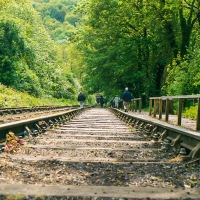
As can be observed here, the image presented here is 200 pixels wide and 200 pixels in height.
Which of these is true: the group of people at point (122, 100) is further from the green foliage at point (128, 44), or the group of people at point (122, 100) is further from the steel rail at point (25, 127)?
the steel rail at point (25, 127)

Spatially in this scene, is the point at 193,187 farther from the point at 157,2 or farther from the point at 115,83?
the point at 115,83

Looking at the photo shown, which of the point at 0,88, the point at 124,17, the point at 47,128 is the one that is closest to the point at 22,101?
the point at 0,88

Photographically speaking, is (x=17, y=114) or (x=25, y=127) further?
(x=17, y=114)

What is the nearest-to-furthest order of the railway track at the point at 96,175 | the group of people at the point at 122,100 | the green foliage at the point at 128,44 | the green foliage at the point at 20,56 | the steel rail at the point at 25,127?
the railway track at the point at 96,175 < the steel rail at the point at 25,127 < the group of people at the point at 122,100 < the green foliage at the point at 128,44 < the green foliage at the point at 20,56

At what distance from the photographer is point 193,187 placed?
3102 mm

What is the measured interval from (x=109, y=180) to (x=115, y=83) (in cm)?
3038

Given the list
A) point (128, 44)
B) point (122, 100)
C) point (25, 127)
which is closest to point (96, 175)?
point (25, 127)

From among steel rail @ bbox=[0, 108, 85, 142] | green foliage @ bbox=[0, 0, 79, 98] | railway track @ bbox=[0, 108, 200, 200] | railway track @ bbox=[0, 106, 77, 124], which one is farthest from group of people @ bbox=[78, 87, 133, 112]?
railway track @ bbox=[0, 108, 200, 200]

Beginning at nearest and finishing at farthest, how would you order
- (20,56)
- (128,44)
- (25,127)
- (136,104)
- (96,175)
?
(96,175), (25,127), (136,104), (128,44), (20,56)

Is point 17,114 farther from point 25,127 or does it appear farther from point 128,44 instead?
point 128,44

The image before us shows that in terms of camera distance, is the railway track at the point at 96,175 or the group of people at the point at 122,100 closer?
the railway track at the point at 96,175

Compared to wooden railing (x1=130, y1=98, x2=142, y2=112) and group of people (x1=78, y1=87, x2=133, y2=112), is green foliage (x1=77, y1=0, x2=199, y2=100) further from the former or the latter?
wooden railing (x1=130, y1=98, x2=142, y2=112)

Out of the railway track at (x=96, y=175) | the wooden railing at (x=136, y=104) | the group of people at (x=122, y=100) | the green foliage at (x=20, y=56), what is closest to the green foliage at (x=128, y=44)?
the group of people at (x=122, y=100)

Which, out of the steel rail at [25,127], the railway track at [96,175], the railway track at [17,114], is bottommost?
the railway track at [17,114]
